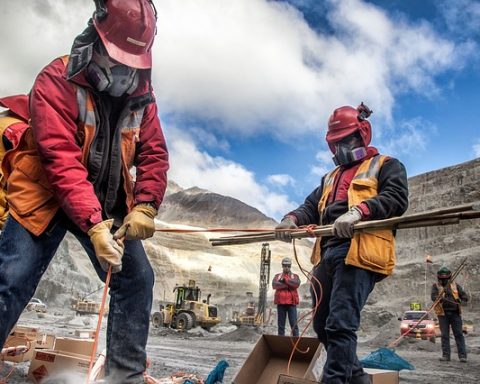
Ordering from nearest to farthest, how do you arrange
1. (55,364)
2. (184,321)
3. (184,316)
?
(55,364) → (184,321) → (184,316)

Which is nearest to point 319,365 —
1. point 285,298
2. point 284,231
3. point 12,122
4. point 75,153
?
point 284,231

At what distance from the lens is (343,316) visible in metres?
2.46

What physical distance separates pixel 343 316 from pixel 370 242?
0.44m

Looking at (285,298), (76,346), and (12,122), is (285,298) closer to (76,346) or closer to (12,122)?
(76,346)

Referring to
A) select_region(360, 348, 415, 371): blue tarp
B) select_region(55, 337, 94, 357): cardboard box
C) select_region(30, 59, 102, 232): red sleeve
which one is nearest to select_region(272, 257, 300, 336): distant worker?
select_region(360, 348, 415, 371): blue tarp

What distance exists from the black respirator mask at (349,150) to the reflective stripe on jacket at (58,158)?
1.47m

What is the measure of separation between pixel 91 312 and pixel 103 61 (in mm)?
24673

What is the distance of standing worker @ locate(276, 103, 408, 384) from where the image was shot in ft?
8.08

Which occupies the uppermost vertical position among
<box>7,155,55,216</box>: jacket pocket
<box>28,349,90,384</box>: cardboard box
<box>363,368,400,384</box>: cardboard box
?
<box>7,155,55,216</box>: jacket pocket

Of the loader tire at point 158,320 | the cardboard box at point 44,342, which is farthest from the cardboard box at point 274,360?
the loader tire at point 158,320

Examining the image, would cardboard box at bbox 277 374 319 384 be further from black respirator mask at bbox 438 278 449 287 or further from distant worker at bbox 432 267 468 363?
black respirator mask at bbox 438 278 449 287

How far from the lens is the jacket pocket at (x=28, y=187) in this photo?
6.10 feet

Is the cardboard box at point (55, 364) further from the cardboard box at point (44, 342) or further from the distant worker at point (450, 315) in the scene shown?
the distant worker at point (450, 315)

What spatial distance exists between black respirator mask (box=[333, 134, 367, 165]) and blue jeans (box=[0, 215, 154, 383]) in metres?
1.60
